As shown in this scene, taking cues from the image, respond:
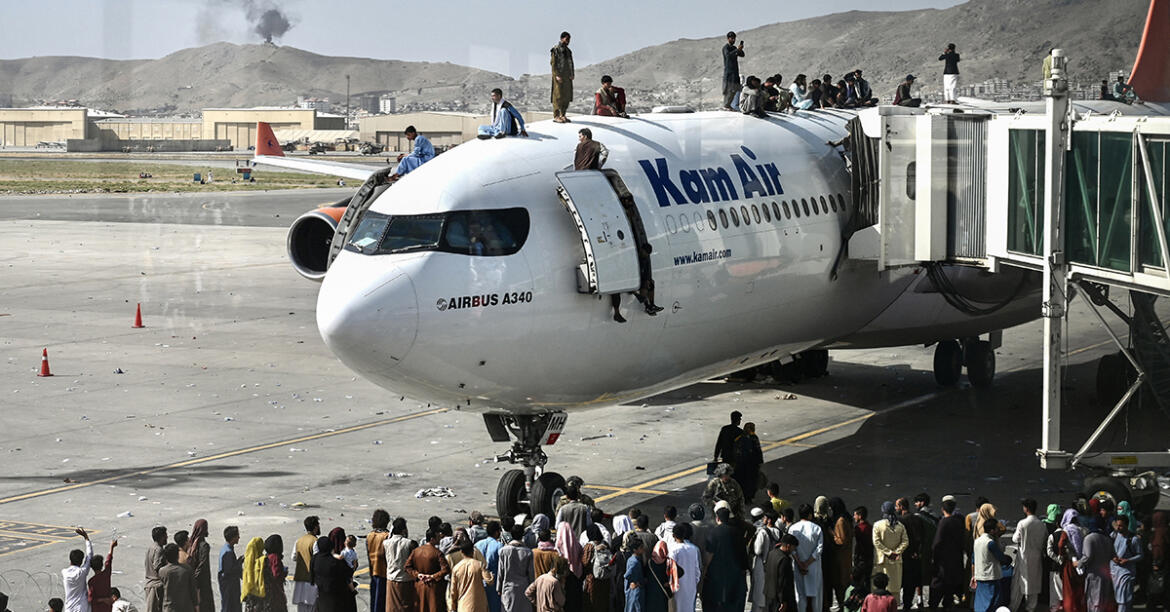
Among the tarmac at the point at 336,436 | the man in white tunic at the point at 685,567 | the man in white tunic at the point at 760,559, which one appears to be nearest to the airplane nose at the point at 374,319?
the tarmac at the point at 336,436

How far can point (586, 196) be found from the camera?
19359 millimetres

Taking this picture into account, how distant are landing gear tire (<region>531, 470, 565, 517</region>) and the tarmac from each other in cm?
177

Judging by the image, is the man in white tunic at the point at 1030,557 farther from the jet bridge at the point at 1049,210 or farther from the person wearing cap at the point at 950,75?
the person wearing cap at the point at 950,75

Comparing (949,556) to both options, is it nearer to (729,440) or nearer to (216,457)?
(729,440)

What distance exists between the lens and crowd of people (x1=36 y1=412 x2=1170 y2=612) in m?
15.6

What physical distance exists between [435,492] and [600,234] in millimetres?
5762

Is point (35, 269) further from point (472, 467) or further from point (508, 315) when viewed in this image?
point (508, 315)

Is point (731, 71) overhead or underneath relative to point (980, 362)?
overhead

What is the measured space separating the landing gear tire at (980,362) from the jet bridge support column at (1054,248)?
12815 mm

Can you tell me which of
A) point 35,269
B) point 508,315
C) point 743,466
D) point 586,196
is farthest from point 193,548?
point 35,269

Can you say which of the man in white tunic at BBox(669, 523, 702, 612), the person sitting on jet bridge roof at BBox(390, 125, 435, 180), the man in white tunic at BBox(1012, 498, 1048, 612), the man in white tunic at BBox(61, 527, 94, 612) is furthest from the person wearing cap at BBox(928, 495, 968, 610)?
the person sitting on jet bridge roof at BBox(390, 125, 435, 180)

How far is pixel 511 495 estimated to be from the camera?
786 inches

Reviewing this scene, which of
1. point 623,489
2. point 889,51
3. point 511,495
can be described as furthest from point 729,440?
point 889,51

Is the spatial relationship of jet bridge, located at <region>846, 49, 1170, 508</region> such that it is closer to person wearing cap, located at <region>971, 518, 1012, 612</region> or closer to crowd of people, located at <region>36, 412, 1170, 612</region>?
crowd of people, located at <region>36, 412, 1170, 612</region>
